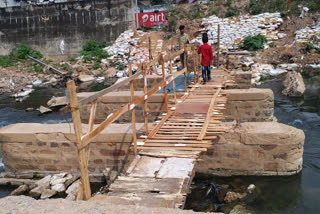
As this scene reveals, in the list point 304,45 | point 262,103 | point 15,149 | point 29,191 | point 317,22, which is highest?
point 317,22

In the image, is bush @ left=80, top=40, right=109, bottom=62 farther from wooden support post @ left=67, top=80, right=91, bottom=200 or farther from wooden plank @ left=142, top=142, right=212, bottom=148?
wooden support post @ left=67, top=80, right=91, bottom=200

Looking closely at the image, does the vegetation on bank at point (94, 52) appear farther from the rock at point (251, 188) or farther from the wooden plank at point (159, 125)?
the rock at point (251, 188)

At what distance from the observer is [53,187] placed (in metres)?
6.18

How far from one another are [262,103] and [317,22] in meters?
16.2

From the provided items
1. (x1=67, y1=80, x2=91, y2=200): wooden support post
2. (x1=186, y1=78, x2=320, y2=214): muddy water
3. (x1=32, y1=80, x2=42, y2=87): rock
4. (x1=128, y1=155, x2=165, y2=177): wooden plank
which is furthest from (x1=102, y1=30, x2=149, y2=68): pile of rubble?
(x1=67, y1=80, x2=91, y2=200): wooden support post

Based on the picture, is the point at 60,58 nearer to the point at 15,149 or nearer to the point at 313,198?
the point at 15,149

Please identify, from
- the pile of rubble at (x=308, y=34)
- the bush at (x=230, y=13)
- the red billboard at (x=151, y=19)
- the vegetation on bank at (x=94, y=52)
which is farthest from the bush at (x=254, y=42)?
the vegetation on bank at (x=94, y=52)

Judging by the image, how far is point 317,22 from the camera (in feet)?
69.5

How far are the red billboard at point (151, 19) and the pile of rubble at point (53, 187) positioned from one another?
68.0 ft

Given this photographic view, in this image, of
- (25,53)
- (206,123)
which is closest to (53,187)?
(206,123)

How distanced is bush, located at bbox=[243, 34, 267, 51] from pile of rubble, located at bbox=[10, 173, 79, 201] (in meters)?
16.8

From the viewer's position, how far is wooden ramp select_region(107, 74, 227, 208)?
12.9ft

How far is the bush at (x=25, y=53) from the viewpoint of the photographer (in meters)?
23.8

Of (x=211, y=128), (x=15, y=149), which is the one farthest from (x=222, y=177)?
(x=15, y=149)
